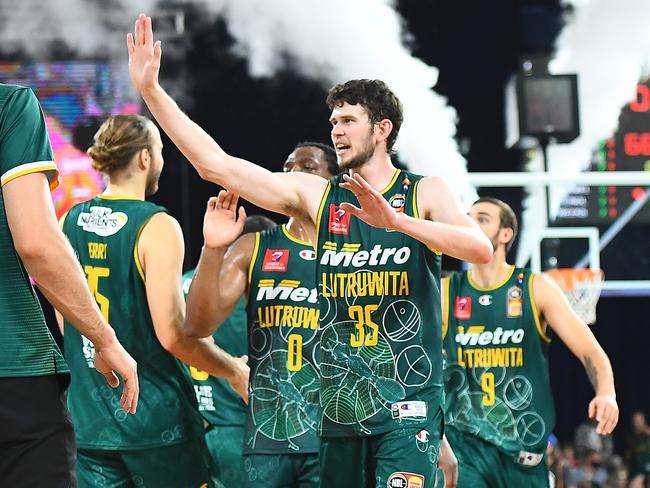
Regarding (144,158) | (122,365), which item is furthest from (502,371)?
(122,365)

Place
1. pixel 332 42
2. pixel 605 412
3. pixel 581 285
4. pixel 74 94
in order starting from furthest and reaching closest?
pixel 332 42
pixel 581 285
pixel 74 94
pixel 605 412

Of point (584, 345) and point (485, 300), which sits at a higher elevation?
point (485, 300)

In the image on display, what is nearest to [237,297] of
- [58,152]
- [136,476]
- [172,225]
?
[172,225]

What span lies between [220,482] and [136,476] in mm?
1137

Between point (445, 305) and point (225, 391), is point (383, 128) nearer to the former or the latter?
point (225, 391)

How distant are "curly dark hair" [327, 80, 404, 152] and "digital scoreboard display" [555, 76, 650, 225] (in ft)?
25.9

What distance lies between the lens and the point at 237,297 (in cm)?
481

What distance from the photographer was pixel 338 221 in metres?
4.21

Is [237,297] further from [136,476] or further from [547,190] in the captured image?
[547,190]

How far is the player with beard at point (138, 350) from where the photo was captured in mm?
4445

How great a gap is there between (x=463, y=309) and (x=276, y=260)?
1776 mm

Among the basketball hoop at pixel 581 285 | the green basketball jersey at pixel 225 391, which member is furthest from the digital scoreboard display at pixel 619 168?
the green basketball jersey at pixel 225 391

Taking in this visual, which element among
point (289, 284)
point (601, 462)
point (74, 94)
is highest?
point (74, 94)

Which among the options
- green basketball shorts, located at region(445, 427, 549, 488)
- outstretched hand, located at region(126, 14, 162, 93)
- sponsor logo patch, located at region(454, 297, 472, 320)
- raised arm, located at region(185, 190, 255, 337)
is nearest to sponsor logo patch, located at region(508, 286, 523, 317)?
sponsor logo patch, located at region(454, 297, 472, 320)
